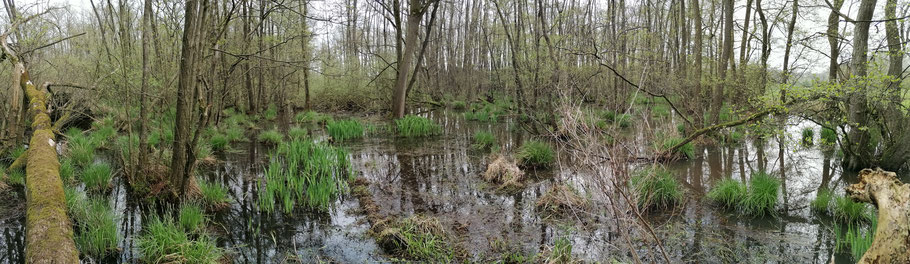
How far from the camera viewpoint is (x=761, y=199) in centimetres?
511

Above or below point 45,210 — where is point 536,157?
below

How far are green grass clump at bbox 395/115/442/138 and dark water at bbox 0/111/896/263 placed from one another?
3.07 meters

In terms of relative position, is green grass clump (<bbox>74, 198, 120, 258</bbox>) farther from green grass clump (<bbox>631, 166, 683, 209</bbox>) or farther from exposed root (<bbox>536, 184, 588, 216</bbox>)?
green grass clump (<bbox>631, 166, 683, 209</bbox>)

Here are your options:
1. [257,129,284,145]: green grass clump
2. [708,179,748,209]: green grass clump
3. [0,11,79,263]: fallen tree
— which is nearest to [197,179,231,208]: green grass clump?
[0,11,79,263]: fallen tree

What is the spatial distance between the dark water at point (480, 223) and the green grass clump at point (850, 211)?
15 cm

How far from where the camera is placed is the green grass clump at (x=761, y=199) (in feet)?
16.6

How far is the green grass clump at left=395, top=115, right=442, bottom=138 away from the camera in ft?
35.7

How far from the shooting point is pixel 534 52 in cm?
1032

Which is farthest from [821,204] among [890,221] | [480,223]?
[890,221]

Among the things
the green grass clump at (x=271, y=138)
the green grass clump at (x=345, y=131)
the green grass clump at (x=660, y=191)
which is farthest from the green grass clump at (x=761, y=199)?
the green grass clump at (x=271, y=138)

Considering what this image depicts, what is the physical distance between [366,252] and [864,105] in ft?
23.6

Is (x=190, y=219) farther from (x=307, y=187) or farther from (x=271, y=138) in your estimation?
(x=271, y=138)

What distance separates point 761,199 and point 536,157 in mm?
3227

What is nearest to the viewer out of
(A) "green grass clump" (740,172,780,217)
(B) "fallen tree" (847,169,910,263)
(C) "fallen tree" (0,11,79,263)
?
(B) "fallen tree" (847,169,910,263)
